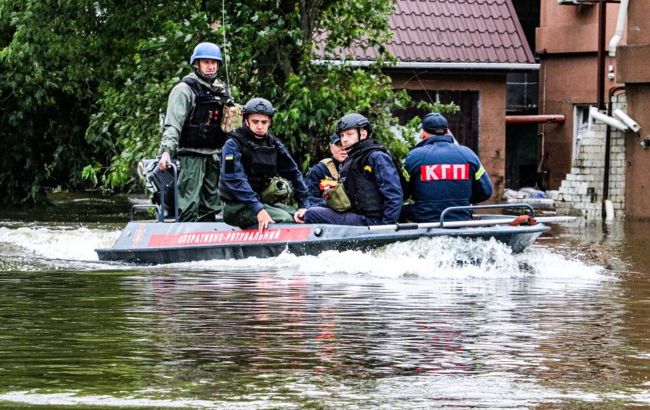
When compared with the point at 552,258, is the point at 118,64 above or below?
above

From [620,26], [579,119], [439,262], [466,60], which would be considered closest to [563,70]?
[579,119]

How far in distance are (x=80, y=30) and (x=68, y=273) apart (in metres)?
10.6

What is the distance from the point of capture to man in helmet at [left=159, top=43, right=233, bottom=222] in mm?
17359

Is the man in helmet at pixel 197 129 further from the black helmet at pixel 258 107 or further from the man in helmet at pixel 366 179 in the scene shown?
the man in helmet at pixel 366 179

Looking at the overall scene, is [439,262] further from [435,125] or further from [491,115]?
[491,115]

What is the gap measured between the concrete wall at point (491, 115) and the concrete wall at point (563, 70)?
6.43ft

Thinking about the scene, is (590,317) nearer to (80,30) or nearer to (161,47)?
(161,47)

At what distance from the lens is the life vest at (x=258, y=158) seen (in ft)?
54.7

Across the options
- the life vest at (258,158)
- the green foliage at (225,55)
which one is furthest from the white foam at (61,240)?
the life vest at (258,158)

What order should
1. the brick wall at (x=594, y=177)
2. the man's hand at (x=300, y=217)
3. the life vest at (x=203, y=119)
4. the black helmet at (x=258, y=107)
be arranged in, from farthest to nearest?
the brick wall at (x=594, y=177)
the life vest at (x=203, y=119)
the man's hand at (x=300, y=217)
the black helmet at (x=258, y=107)

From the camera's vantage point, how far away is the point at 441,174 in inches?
632

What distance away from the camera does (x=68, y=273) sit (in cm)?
1605

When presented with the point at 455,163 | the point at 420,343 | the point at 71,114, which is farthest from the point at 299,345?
the point at 71,114

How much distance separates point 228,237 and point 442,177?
2.21 m
